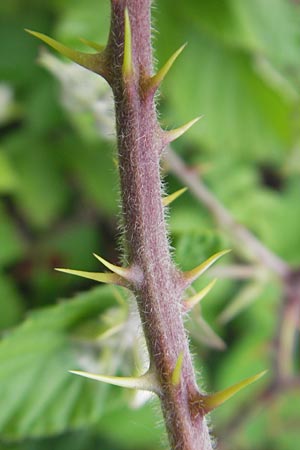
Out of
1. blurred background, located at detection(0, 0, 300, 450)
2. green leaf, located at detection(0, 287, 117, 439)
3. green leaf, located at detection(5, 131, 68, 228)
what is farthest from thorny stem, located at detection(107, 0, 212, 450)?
green leaf, located at detection(5, 131, 68, 228)

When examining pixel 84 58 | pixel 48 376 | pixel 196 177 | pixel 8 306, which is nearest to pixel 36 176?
pixel 8 306

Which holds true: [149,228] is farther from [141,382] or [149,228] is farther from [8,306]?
[8,306]

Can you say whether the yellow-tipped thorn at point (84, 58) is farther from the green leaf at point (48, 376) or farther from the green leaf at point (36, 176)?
the green leaf at point (36, 176)

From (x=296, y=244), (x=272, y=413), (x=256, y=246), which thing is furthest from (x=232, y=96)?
(x=272, y=413)

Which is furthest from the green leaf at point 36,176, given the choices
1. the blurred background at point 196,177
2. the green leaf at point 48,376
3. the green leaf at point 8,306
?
the green leaf at point 48,376

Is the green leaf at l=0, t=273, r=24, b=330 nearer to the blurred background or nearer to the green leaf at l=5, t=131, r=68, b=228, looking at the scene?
the blurred background
